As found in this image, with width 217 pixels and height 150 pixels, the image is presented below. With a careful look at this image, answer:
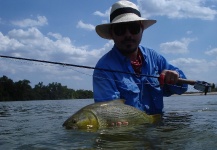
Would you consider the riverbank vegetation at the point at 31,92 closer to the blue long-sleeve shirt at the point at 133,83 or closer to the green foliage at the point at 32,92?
the green foliage at the point at 32,92

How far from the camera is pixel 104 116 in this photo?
475cm

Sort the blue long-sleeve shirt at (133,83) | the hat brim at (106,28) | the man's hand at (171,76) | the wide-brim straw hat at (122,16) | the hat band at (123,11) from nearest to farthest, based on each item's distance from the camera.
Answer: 1. the man's hand at (171,76)
2. the blue long-sleeve shirt at (133,83)
3. the wide-brim straw hat at (122,16)
4. the hat band at (123,11)
5. the hat brim at (106,28)

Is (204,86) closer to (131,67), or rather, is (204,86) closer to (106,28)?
(131,67)

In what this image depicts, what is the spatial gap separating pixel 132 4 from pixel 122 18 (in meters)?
0.63

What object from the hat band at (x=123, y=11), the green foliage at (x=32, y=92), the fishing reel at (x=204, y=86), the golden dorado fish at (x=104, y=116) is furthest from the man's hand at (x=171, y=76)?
the green foliage at (x=32, y=92)

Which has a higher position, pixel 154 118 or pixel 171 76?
pixel 171 76

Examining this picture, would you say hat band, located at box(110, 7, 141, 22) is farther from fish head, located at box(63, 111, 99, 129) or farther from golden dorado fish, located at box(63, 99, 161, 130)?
fish head, located at box(63, 111, 99, 129)

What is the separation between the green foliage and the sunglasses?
96939mm

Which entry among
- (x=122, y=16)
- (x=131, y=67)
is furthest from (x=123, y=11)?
(x=131, y=67)

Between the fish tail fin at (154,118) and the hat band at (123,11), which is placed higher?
the hat band at (123,11)

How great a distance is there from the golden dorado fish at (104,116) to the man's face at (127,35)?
1256mm

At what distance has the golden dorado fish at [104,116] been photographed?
4.70 meters

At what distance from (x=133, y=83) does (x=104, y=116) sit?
1218 millimetres

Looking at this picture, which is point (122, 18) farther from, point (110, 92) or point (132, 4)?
point (110, 92)
